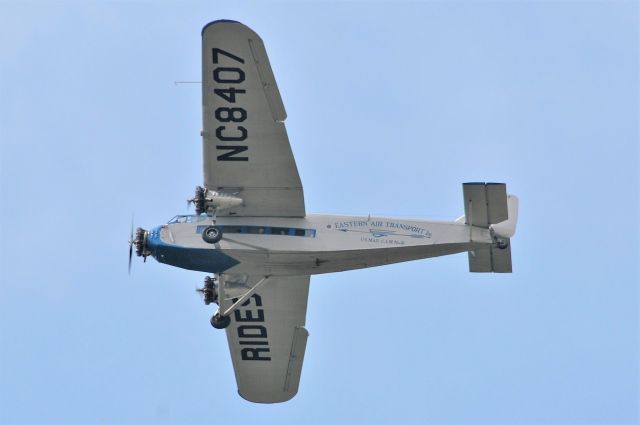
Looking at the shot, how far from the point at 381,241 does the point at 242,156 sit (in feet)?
16.2

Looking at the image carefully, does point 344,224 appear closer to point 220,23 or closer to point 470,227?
point 470,227

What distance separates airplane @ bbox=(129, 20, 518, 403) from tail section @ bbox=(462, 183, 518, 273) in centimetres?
3

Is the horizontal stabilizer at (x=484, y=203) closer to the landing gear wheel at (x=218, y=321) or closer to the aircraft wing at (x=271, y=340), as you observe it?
the aircraft wing at (x=271, y=340)

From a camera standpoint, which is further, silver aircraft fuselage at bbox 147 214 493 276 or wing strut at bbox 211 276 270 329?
wing strut at bbox 211 276 270 329

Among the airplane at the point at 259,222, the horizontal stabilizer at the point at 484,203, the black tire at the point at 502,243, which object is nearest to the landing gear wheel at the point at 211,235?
the airplane at the point at 259,222

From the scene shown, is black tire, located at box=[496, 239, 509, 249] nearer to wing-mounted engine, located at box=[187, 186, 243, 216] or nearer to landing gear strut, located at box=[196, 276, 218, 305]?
wing-mounted engine, located at box=[187, 186, 243, 216]

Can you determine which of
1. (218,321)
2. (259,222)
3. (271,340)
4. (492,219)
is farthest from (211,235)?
(492,219)

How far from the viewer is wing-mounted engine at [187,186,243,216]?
33.9 m

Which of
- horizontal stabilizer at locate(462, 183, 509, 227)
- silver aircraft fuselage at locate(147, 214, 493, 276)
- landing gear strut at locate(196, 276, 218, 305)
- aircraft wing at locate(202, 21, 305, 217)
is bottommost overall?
landing gear strut at locate(196, 276, 218, 305)

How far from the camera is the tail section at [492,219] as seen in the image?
34.1 m

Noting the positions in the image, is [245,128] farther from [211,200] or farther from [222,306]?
[222,306]

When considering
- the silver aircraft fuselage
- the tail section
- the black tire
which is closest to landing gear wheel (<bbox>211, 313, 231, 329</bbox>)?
the silver aircraft fuselage

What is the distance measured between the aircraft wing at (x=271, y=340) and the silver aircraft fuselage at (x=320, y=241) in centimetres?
278

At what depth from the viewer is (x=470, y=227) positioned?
34500 mm
